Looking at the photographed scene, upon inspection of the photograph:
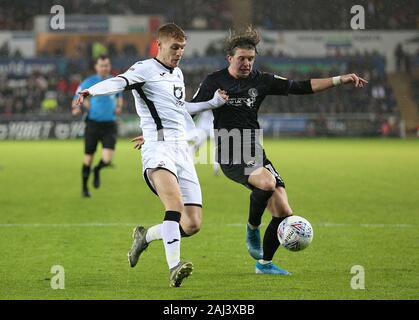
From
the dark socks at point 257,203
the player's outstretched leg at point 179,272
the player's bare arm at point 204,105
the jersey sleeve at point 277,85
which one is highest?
the jersey sleeve at point 277,85

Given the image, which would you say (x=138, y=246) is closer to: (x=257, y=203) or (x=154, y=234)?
(x=154, y=234)

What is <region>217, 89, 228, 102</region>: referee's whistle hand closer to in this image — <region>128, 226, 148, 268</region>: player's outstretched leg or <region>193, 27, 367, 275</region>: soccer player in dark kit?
<region>193, 27, 367, 275</region>: soccer player in dark kit

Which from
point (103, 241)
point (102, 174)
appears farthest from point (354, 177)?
point (103, 241)

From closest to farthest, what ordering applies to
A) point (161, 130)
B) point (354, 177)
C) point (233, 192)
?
point (161, 130), point (233, 192), point (354, 177)

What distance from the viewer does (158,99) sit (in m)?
7.80

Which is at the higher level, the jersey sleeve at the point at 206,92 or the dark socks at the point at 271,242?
the jersey sleeve at the point at 206,92

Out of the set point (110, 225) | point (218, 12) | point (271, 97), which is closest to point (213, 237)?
point (110, 225)

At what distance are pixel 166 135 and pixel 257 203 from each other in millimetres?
1166

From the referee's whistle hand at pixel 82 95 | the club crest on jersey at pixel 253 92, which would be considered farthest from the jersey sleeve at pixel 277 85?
the referee's whistle hand at pixel 82 95

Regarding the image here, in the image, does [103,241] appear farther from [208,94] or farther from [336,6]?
[336,6]

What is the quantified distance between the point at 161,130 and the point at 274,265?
5.36 ft

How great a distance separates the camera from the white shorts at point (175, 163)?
25.2 ft

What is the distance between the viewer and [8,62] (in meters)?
37.0

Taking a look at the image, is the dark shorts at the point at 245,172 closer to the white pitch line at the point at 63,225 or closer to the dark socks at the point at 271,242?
the dark socks at the point at 271,242
